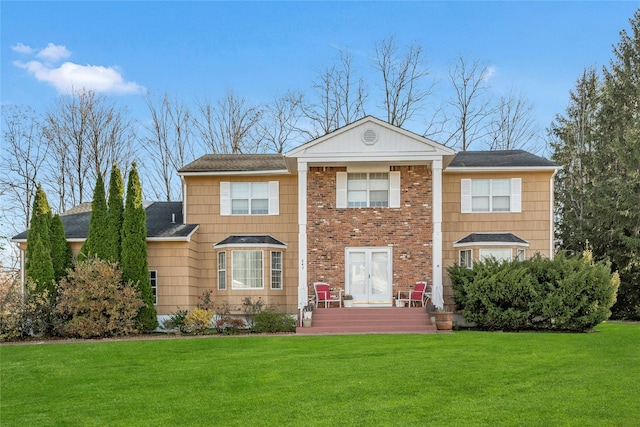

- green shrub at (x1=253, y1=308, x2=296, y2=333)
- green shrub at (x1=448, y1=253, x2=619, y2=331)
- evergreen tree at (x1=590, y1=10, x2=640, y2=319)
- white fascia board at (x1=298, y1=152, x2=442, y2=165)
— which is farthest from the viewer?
evergreen tree at (x1=590, y1=10, x2=640, y2=319)

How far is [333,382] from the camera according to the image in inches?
443

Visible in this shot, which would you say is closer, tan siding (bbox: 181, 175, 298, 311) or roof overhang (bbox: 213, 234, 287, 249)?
roof overhang (bbox: 213, 234, 287, 249)

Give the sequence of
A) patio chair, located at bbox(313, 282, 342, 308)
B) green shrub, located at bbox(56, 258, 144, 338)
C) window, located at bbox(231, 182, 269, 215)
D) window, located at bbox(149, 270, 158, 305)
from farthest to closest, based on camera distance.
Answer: window, located at bbox(231, 182, 269, 215), window, located at bbox(149, 270, 158, 305), patio chair, located at bbox(313, 282, 342, 308), green shrub, located at bbox(56, 258, 144, 338)

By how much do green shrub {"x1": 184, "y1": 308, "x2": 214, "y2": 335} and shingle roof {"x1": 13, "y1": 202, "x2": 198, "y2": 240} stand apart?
119 inches

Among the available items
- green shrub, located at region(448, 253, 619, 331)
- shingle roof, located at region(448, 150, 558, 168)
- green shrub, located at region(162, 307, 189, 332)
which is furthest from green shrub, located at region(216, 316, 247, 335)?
shingle roof, located at region(448, 150, 558, 168)

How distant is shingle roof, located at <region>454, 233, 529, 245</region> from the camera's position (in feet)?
70.8

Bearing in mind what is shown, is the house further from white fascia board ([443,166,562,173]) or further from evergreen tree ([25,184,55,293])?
evergreen tree ([25,184,55,293])

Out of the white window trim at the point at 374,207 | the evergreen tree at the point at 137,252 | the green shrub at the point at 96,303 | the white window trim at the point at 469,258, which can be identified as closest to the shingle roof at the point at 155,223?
the evergreen tree at the point at 137,252

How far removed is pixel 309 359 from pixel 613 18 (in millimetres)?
24241

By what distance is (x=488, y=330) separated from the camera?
19.5m

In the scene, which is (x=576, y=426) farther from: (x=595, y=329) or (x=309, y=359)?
(x=595, y=329)

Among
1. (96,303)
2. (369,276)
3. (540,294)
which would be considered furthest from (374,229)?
(96,303)

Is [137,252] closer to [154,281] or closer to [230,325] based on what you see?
[154,281]

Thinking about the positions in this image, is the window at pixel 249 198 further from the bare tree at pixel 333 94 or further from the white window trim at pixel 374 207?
the bare tree at pixel 333 94
